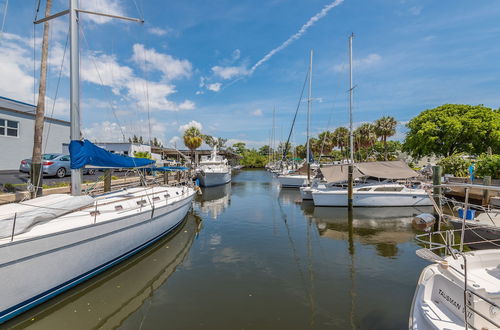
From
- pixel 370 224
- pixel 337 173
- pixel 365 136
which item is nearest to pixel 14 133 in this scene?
pixel 337 173

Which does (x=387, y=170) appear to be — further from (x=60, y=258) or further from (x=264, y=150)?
(x=264, y=150)

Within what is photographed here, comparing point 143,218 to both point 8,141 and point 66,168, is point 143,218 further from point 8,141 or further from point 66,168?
point 8,141

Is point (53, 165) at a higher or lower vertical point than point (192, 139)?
lower

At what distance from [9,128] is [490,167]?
33.5 metres

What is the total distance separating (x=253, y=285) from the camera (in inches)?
248

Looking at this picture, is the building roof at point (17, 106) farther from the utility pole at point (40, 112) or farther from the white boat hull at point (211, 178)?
the white boat hull at point (211, 178)

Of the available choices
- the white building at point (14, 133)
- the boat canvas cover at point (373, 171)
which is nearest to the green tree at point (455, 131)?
the boat canvas cover at point (373, 171)

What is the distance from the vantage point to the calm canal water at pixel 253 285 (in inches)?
194

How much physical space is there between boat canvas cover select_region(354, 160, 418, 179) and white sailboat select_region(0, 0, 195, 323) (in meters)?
13.6

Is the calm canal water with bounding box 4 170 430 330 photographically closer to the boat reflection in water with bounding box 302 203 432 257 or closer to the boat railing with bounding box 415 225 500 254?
the boat reflection in water with bounding box 302 203 432 257

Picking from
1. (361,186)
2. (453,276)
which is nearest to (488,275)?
(453,276)

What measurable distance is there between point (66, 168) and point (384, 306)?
61.4 ft

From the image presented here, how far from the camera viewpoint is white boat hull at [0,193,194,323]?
14.9 feet

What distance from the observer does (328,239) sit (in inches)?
404
